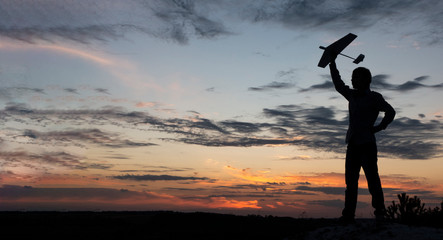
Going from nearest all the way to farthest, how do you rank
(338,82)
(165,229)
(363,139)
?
(363,139)
(338,82)
(165,229)

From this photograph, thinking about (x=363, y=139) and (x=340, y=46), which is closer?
(x=363, y=139)

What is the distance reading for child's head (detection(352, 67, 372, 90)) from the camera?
25.2ft

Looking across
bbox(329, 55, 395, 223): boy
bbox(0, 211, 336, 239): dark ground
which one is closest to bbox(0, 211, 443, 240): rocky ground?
bbox(0, 211, 336, 239): dark ground

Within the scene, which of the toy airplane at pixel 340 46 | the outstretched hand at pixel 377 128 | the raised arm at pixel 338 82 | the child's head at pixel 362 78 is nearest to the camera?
the outstretched hand at pixel 377 128

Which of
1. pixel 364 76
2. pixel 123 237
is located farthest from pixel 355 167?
pixel 123 237

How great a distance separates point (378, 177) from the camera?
7.52 m

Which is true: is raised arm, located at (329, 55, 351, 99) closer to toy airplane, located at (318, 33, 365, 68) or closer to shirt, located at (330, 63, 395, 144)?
shirt, located at (330, 63, 395, 144)

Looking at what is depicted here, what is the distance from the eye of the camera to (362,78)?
7.67 metres

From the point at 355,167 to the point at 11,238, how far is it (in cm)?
799

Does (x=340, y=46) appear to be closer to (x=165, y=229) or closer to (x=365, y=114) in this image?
(x=365, y=114)

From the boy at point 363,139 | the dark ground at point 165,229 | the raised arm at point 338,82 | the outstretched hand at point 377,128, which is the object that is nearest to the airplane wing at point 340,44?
the raised arm at point 338,82

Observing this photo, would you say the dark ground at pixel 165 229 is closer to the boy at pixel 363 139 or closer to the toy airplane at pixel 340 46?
the boy at pixel 363 139

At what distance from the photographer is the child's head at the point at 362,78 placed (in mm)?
7680

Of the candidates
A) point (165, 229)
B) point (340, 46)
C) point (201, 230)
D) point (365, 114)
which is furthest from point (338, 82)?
point (165, 229)
